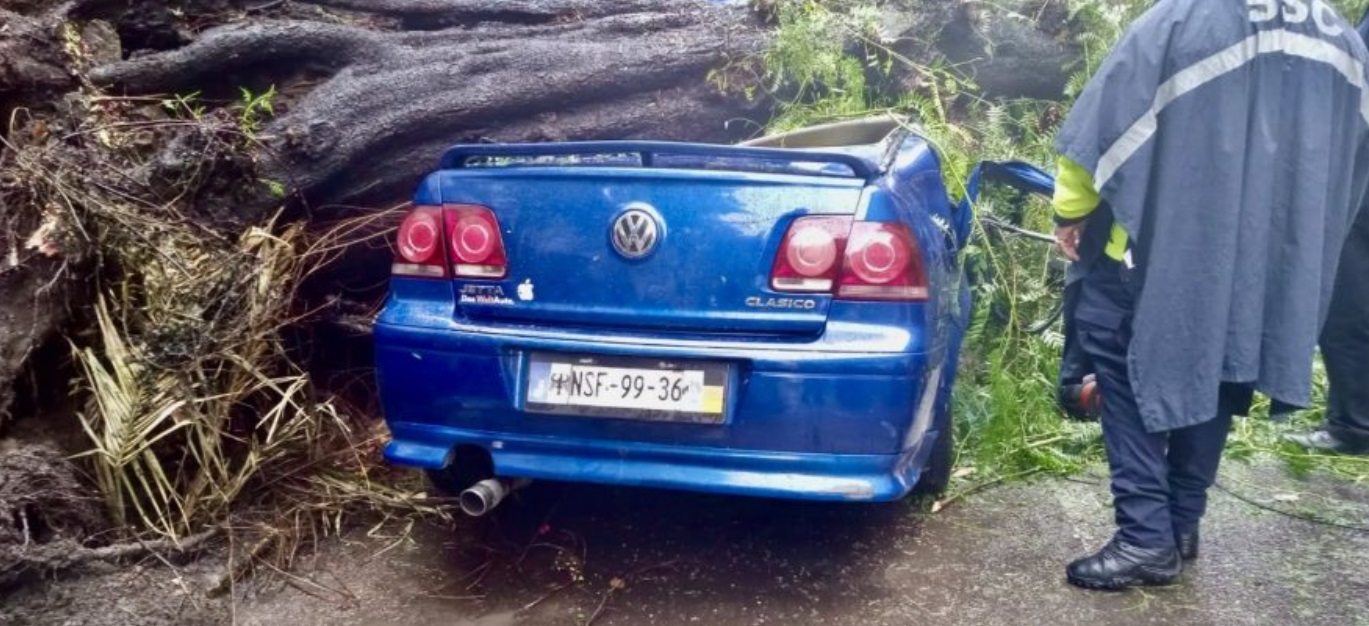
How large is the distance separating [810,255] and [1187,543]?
4.77ft

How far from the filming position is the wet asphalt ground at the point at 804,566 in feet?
10.2

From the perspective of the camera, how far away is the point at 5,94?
148 inches

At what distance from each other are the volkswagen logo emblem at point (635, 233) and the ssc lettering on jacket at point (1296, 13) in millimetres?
1574

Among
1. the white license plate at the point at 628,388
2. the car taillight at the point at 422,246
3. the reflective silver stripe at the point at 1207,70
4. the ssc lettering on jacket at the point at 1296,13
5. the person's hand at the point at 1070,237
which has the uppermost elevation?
the ssc lettering on jacket at the point at 1296,13

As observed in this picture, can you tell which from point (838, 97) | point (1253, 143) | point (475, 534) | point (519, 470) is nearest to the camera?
point (1253, 143)

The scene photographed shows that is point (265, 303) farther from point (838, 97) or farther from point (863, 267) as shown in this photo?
point (838, 97)

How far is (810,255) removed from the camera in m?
2.93

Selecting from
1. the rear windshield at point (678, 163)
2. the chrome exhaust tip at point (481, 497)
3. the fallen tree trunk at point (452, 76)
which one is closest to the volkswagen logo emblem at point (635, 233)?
the rear windshield at point (678, 163)

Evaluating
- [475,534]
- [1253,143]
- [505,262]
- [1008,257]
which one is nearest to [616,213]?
[505,262]

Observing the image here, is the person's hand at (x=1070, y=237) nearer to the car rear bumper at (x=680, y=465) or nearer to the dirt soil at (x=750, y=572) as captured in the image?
the car rear bumper at (x=680, y=465)

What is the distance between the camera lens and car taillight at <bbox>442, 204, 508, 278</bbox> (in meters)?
3.12

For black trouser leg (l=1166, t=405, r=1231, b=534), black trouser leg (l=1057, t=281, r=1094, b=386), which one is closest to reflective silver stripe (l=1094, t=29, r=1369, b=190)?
black trouser leg (l=1057, t=281, r=1094, b=386)

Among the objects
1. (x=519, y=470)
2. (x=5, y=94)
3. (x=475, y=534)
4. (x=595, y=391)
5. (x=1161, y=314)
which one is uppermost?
(x=5, y=94)

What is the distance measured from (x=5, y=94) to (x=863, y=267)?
2.86 m
